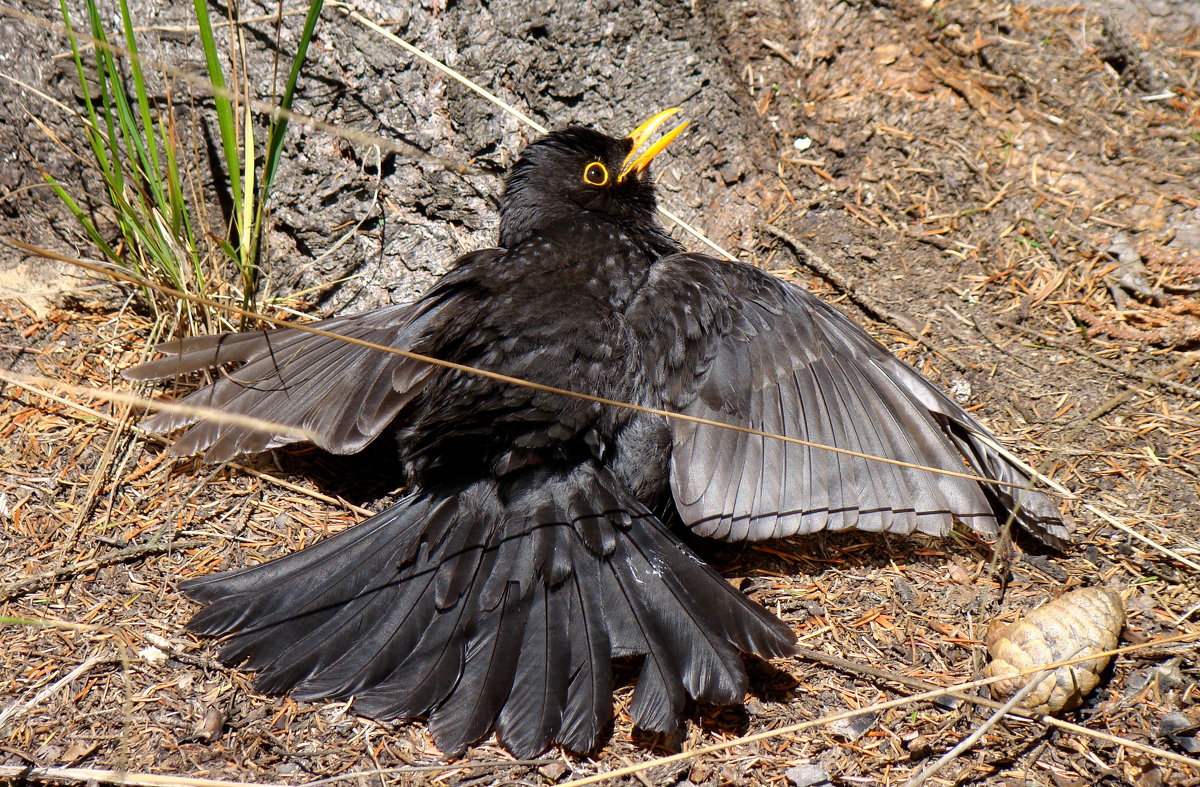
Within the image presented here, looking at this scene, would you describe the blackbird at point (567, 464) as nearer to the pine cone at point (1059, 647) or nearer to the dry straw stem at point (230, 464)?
the dry straw stem at point (230, 464)

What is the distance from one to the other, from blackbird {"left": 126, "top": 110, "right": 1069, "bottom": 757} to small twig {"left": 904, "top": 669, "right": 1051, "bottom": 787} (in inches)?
19.8

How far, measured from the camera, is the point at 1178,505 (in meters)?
3.29

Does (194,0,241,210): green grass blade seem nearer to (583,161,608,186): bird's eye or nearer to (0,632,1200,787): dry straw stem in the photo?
(583,161,608,186): bird's eye

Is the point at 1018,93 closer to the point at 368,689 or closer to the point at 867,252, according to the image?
the point at 867,252

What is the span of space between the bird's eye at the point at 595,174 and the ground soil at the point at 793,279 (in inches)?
17.9

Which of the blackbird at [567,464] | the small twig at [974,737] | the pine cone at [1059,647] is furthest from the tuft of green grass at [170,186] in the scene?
the pine cone at [1059,647]

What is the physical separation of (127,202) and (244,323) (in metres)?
0.63

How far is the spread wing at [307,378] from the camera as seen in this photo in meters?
3.25

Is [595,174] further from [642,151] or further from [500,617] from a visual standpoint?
[500,617]

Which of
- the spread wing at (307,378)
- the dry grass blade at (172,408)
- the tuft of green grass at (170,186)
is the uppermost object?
the tuft of green grass at (170,186)

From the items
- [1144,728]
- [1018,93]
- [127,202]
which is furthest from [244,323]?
[1018,93]

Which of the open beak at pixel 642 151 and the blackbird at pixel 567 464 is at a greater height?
the open beak at pixel 642 151

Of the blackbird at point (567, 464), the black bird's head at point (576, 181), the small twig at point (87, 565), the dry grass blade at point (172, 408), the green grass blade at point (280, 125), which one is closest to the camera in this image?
the dry grass blade at point (172, 408)

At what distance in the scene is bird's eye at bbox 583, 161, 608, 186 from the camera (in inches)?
153
